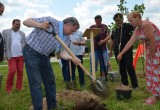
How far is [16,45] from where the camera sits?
8203mm

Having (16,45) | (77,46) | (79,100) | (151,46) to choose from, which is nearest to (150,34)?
(151,46)

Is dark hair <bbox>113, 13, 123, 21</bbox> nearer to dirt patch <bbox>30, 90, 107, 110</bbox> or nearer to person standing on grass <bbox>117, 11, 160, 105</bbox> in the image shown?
person standing on grass <bbox>117, 11, 160, 105</bbox>

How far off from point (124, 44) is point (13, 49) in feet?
8.68

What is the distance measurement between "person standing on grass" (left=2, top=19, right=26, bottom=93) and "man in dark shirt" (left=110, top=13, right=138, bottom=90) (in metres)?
2.32

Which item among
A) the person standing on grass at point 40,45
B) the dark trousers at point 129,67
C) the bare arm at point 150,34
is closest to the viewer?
the person standing on grass at point 40,45

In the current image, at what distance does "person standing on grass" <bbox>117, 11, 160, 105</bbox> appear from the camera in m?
6.13

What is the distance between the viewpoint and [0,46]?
23.0 feet

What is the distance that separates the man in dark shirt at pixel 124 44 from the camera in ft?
26.2

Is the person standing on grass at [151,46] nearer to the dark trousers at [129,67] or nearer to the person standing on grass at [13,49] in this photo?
→ the dark trousers at [129,67]

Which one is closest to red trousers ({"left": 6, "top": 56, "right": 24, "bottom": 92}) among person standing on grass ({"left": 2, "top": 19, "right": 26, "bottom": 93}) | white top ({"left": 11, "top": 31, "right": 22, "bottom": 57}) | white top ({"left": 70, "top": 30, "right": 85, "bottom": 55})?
person standing on grass ({"left": 2, "top": 19, "right": 26, "bottom": 93})

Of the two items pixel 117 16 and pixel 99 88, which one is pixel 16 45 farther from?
pixel 99 88

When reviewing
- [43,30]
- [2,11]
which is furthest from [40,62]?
[2,11]

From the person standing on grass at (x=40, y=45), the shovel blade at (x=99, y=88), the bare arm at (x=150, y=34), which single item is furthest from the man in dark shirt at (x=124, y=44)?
the person standing on grass at (x=40, y=45)

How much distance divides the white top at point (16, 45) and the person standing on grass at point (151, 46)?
3.06 m
